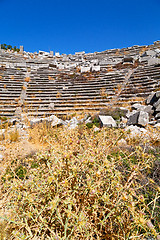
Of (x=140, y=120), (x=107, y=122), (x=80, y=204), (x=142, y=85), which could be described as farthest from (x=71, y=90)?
(x=80, y=204)

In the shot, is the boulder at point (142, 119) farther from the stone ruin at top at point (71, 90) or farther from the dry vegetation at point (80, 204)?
the dry vegetation at point (80, 204)

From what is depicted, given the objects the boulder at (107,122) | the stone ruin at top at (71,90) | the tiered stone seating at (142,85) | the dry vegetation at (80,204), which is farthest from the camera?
the tiered stone seating at (142,85)

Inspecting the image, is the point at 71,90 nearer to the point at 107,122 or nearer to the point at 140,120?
the point at 107,122

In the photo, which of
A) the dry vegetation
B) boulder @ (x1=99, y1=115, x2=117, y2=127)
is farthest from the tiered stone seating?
the dry vegetation

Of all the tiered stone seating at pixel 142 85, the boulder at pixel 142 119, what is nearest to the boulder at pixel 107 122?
the boulder at pixel 142 119

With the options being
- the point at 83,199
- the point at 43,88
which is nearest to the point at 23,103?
the point at 43,88

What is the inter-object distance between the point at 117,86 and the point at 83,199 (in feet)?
36.5

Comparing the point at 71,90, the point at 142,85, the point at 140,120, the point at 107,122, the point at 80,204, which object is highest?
the point at 142,85

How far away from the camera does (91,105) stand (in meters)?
9.48

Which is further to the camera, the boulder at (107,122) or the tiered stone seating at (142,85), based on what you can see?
the tiered stone seating at (142,85)

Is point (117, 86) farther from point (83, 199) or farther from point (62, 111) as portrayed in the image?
point (83, 199)

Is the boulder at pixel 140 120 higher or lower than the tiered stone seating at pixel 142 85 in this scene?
lower

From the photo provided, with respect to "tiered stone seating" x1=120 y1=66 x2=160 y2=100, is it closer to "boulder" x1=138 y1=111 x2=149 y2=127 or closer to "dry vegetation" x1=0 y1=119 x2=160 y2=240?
"boulder" x1=138 y1=111 x2=149 y2=127

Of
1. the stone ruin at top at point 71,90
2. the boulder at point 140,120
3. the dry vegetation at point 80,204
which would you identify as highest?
the stone ruin at top at point 71,90
